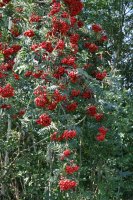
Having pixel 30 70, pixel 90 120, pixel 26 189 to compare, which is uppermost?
pixel 30 70

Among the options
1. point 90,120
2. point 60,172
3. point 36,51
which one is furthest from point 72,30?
point 60,172

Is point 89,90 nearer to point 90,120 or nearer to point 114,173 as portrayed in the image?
point 90,120

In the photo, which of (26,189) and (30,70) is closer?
(30,70)

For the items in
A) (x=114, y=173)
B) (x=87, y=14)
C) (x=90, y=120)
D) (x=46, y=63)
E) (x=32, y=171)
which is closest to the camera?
(x=46, y=63)

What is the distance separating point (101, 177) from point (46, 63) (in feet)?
5.61

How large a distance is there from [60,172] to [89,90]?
2.85ft

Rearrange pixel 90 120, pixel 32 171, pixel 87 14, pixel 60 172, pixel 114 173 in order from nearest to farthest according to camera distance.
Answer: pixel 60 172, pixel 90 120, pixel 114 173, pixel 32 171, pixel 87 14

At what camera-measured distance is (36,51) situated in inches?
147

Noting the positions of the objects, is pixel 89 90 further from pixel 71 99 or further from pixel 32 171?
pixel 32 171

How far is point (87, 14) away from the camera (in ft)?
17.6

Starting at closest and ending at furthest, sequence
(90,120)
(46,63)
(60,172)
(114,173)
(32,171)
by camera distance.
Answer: (60,172), (46,63), (90,120), (114,173), (32,171)

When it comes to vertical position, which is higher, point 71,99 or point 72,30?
point 72,30

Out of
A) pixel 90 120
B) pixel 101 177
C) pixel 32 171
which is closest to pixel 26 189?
pixel 32 171

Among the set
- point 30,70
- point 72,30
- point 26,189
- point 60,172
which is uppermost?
point 72,30
